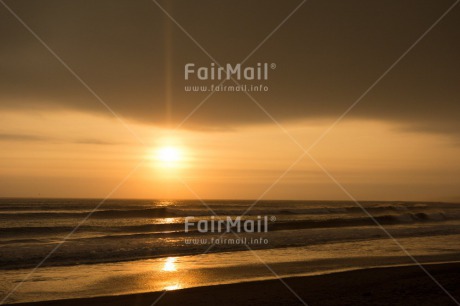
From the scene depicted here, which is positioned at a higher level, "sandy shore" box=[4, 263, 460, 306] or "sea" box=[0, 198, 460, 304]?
"sea" box=[0, 198, 460, 304]

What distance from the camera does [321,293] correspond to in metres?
10.9

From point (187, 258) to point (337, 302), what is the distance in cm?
867

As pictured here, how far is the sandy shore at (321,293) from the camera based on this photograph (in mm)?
10141

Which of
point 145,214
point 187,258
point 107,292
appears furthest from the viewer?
point 145,214

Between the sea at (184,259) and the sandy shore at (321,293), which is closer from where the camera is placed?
the sandy shore at (321,293)

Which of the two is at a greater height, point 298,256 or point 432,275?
point 298,256

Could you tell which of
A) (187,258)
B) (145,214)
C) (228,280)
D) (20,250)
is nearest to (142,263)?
(187,258)

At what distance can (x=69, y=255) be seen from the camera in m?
18.4

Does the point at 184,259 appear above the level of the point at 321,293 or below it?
Result: above

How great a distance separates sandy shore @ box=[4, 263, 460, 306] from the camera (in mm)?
10141

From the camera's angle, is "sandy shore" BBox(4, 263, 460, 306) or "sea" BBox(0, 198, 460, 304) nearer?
"sandy shore" BBox(4, 263, 460, 306)

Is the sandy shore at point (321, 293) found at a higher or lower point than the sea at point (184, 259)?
lower

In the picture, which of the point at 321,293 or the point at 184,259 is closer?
the point at 321,293

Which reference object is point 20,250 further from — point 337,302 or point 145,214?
point 145,214
